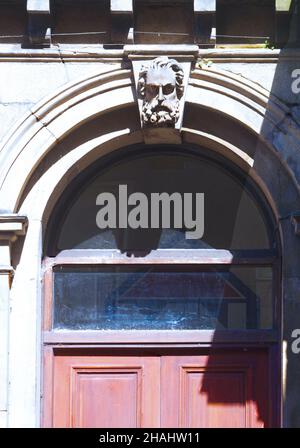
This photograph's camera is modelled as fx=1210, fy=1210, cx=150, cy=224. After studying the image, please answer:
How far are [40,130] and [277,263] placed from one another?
2102 millimetres

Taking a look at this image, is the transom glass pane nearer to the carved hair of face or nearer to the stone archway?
the stone archway

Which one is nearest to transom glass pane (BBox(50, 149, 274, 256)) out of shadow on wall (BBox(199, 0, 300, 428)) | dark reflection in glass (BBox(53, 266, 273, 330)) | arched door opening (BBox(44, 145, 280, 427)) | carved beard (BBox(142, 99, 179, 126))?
arched door opening (BBox(44, 145, 280, 427))

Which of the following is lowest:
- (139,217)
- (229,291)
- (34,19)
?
(229,291)

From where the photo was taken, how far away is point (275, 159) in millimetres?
9242

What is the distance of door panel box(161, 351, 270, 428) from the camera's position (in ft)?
30.6

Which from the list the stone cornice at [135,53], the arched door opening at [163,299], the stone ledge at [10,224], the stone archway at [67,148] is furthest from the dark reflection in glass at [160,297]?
the stone cornice at [135,53]

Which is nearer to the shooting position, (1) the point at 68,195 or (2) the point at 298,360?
(2) the point at 298,360

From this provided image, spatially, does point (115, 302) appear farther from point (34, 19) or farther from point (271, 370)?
point (34, 19)

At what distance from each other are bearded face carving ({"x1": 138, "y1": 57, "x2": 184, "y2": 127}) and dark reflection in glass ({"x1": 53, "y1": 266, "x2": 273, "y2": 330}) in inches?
47.2

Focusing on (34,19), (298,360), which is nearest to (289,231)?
(298,360)

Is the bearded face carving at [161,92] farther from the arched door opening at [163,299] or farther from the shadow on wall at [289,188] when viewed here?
the shadow on wall at [289,188]

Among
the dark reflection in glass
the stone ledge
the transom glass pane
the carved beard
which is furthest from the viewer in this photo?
the transom glass pane

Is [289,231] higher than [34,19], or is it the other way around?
[34,19]

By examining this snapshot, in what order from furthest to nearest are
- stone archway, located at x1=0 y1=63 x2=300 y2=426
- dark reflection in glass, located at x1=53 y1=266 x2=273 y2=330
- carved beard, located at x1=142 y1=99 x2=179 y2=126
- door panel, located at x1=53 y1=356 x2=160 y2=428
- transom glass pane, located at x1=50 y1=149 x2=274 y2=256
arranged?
transom glass pane, located at x1=50 y1=149 x2=274 y2=256 < dark reflection in glass, located at x1=53 y1=266 x2=273 y2=330 < door panel, located at x1=53 y1=356 x2=160 y2=428 < carved beard, located at x1=142 y1=99 x2=179 y2=126 < stone archway, located at x1=0 y1=63 x2=300 y2=426
